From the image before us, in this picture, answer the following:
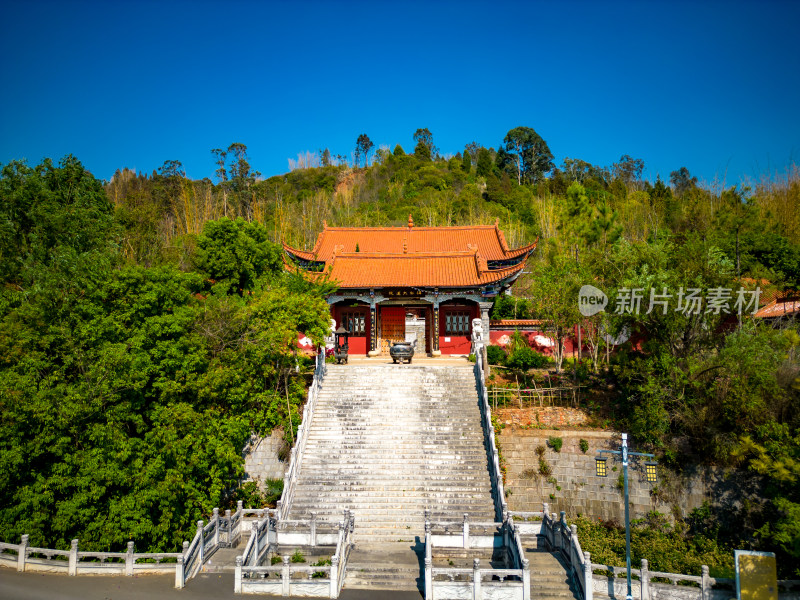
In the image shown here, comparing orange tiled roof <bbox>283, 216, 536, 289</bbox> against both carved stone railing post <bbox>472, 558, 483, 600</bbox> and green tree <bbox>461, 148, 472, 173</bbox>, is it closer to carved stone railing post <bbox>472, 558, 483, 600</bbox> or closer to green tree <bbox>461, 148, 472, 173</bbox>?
carved stone railing post <bbox>472, 558, 483, 600</bbox>

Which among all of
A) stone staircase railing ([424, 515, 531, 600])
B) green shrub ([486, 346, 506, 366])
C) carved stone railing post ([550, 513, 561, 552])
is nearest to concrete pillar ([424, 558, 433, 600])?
stone staircase railing ([424, 515, 531, 600])

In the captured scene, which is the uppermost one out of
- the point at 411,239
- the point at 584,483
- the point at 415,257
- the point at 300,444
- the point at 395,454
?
the point at 411,239

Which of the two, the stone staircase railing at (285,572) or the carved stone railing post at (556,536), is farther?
the carved stone railing post at (556,536)

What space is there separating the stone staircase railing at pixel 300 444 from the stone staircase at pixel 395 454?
164mm

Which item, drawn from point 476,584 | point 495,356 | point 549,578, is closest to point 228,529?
point 476,584

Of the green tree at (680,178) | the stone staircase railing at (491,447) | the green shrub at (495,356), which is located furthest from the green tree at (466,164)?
Result: the stone staircase railing at (491,447)

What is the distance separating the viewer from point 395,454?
15352mm

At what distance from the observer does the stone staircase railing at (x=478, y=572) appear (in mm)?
10430

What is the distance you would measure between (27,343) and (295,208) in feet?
128

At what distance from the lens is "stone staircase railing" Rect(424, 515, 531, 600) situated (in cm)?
1043

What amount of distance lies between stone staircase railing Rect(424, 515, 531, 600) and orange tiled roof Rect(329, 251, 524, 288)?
11340 mm

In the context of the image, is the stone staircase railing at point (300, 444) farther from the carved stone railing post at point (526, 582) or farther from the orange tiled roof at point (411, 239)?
the orange tiled roof at point (411, 239)

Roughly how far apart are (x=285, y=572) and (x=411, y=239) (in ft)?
65.8

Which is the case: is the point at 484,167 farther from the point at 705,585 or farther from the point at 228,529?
the point at 705,585
